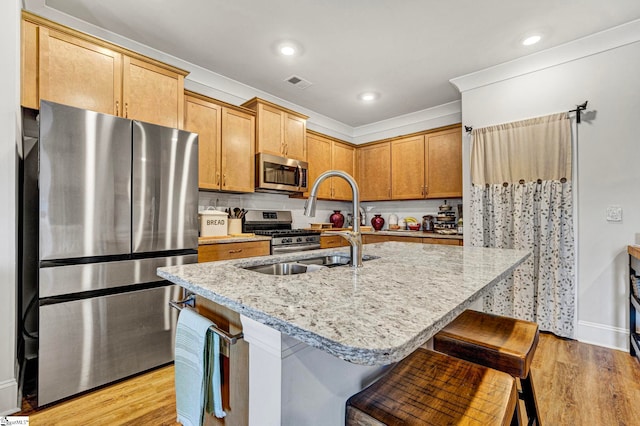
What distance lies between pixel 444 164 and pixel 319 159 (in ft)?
5.44

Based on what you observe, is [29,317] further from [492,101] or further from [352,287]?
[492,101]

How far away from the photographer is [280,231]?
3354 mm

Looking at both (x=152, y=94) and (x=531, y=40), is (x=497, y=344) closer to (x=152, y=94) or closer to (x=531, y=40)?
(x=531, y=40)

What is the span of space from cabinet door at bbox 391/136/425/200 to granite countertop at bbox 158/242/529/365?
2829 mm

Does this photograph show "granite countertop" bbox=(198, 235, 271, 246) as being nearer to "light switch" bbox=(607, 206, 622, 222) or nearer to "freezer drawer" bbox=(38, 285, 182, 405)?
"freezer drawer" bbox=(38, 285, 182, 405)

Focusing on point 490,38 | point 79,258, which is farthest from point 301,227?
point 490,38

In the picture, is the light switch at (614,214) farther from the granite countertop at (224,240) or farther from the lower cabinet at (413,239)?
the granite countertop at (224,240)

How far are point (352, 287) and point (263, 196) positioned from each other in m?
3.05

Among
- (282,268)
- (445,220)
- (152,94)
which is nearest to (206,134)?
(152,94)

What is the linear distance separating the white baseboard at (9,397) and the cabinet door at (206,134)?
5.95 ft

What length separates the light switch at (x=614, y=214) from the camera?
2.46m

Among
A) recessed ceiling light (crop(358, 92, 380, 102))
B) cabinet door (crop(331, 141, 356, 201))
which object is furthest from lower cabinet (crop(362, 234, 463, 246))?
recessed ceiling light (crop(358, 92, 380, 102))

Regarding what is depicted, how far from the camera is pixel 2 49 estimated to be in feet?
5.54

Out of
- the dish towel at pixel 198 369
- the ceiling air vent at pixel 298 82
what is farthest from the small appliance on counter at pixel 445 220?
the dish towel at pixel 198 369
